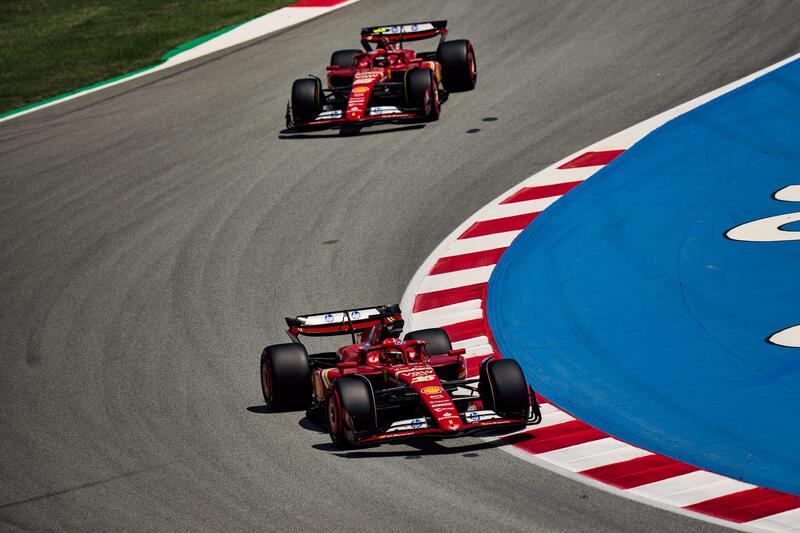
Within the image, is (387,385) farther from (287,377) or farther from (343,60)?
(343,60)

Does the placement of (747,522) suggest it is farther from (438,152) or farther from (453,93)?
(453,93)

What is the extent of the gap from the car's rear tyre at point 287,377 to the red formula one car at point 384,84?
763 centimetres

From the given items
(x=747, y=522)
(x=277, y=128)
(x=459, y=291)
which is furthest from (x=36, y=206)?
(x=747, y=522)

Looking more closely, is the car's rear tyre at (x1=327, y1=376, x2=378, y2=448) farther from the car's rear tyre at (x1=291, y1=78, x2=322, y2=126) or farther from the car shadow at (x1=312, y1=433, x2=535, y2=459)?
Result: the car's rear tyre at (x1=291, y1=78, x2=322, y2=126)

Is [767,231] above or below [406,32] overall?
below

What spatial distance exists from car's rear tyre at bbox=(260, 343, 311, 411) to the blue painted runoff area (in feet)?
6.96

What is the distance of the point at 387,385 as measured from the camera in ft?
35.0

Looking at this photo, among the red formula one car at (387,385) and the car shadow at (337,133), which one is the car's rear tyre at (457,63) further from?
the red formula one car at (387,385)

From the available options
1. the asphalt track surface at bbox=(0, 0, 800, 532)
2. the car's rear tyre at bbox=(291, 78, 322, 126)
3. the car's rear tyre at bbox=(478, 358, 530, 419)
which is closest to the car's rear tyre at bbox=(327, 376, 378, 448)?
the asphalt track surface at bbox=(0, 0, 800, 532)

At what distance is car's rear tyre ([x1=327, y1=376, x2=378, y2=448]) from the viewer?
991 cm

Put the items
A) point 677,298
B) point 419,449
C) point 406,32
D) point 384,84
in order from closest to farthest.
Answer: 1. point 419,449
2. point 677,298
3. point 384,84
4. point 406,32

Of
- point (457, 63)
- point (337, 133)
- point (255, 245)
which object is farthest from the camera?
point (457, 63)

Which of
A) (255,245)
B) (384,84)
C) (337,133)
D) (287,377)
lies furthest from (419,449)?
(337,133)

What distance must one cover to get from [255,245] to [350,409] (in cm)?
585
